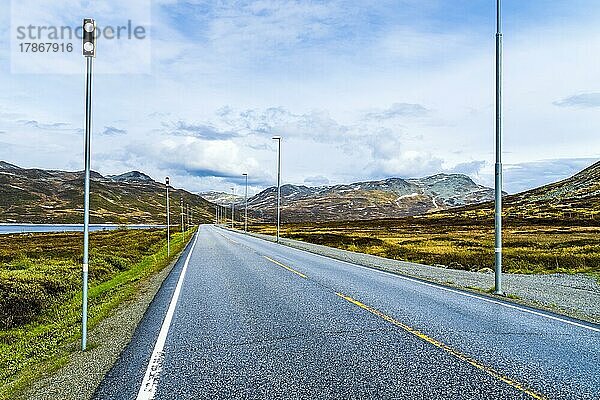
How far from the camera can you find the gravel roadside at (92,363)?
6237mm

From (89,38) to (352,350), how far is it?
20.1ft

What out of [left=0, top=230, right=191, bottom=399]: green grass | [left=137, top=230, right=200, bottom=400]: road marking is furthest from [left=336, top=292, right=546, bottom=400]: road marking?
[left=0, top=230, right=191, bottom=399]: green grass

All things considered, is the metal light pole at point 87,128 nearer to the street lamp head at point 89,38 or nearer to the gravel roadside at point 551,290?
the street lamp head at point 89,38

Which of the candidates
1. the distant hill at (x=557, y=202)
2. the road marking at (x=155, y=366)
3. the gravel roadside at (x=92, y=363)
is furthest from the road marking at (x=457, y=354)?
the distant hill at (x=557, y=202)

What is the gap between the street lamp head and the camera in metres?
8.18

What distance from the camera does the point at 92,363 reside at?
748cm

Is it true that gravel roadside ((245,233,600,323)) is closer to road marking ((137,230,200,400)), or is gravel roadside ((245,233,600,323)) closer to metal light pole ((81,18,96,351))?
road marking ((137,230,200,400))

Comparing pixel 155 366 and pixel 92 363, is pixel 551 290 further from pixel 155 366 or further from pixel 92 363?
pixel 92 363

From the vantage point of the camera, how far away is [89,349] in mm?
8492

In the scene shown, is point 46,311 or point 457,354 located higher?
point 457,354

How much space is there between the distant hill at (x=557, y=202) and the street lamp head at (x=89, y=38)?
99.5 metres

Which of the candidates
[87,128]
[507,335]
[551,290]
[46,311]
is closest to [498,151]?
[551,290]

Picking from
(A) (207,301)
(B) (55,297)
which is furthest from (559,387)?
(B) (55,297)

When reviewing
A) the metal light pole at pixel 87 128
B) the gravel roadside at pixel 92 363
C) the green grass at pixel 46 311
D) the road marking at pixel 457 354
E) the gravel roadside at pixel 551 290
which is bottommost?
the green grass at pixel 46 311
